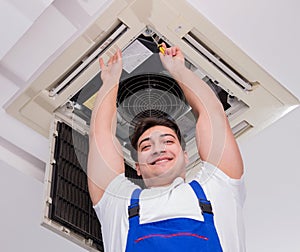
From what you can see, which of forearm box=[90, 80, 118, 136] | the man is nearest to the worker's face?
the man

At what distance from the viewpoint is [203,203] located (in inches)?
57.4

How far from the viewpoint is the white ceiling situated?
1.73m

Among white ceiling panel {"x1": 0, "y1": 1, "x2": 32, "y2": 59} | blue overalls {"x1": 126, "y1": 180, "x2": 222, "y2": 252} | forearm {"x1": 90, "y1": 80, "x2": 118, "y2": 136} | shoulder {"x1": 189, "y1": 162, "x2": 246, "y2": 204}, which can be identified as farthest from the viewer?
white ceiling panel {"x1": 0, "y1": 1, "x2": 32, "y2": 59}

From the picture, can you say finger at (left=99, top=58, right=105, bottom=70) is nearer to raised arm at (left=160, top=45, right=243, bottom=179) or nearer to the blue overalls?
raised arm at (left=160, top=45, right=243, bottom=179)

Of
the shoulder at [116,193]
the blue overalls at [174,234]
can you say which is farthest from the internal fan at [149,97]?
the blue overalls at [174,234]

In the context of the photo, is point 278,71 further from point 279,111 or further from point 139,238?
point 139,238

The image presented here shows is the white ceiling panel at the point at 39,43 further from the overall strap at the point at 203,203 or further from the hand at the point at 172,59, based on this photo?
the overall strap at the point at 203,203

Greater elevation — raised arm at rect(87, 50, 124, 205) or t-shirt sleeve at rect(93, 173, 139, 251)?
raised arm at rect(87, 50, 124, 205)

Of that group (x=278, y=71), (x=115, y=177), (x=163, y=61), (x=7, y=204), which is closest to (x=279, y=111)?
(x=278, y=71)

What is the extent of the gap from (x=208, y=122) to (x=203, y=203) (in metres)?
0.23

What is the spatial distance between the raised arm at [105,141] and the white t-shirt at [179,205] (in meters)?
0.03

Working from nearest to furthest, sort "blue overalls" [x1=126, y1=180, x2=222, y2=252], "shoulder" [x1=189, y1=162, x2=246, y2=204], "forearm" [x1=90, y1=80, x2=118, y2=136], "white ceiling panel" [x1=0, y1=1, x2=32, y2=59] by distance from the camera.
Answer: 1. "blue overalls" [x1=126, y1=180, x2=222, y2=252]
2. "shoulder" [x1=189, y1=162, x2=246, y2=204]
3. "forearm" [x1=90, y1=80, x2=118, y2=136]
4. "white ceiling panel" [x1=0, y1=1, x2=32, y2=59]

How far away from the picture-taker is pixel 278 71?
1872 millimetres

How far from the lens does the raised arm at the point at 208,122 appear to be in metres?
1.55
